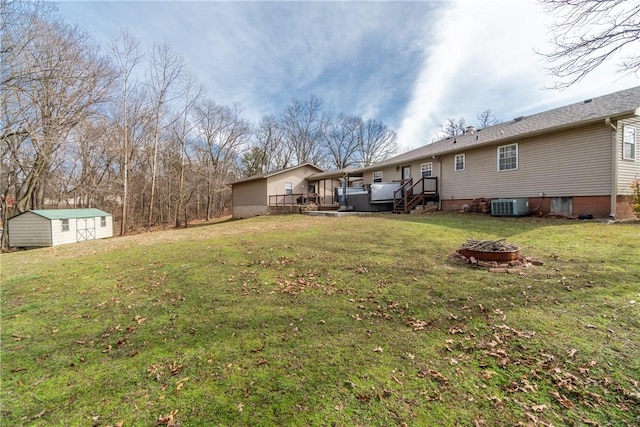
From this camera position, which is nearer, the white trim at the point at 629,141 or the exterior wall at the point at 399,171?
the white trim at the point at 629,141

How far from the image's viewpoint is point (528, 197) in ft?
37.2

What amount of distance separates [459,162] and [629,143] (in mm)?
5921

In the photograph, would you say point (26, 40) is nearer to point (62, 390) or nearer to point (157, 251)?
point (157, 251)

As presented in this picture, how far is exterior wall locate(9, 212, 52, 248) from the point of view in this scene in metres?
15.2

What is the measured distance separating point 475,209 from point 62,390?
1438 centimetres

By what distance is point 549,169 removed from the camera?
1073cm

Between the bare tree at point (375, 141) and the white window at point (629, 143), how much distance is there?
110ft

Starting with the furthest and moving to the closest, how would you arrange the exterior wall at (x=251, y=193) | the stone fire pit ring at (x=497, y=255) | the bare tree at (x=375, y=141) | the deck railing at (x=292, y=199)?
1. the bare tree at (x=375, y=141)
2. the exterior wall at (x=251, y=193)
3. the deck railing at (x=292, y=199)
4. the stone fire pit ring at (x=497, y=255)

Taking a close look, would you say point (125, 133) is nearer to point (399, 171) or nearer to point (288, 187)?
point (288, 187)

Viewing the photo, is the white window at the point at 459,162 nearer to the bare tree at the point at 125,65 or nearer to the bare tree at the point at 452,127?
the bare tree at the point at 125,65

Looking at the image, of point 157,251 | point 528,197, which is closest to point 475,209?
point 528,197

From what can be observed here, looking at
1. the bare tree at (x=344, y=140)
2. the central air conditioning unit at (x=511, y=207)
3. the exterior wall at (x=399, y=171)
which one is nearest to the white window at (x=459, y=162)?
the exterior wall at (x=399, y=171)

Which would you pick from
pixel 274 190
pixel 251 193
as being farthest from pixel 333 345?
pixel 251 193

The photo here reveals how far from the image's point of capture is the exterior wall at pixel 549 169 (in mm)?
9469
